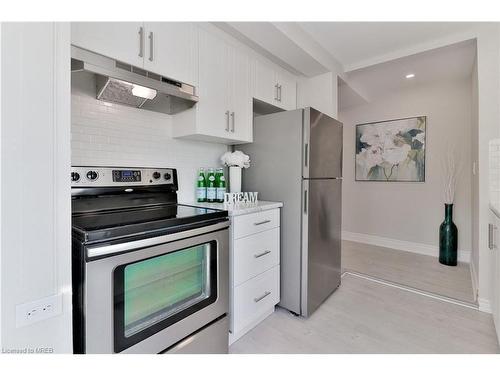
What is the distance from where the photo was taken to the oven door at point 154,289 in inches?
38.4

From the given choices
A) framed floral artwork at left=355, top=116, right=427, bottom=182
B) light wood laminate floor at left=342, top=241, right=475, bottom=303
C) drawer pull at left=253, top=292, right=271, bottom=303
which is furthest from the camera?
framed floral artwork at left=355, top=116, right=427, bottom=182

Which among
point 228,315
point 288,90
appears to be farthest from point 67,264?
point 288,90

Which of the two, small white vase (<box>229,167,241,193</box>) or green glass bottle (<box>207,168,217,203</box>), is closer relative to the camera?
green glass bottle (<box>207,168,217,203</box>)

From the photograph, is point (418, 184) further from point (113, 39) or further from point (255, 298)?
point (113, 39)

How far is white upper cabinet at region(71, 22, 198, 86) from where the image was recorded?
1.22m

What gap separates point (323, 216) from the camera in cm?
212

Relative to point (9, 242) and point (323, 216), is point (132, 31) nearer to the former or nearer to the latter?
point (9, 242)

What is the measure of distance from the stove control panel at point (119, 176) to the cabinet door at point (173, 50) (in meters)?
0.63

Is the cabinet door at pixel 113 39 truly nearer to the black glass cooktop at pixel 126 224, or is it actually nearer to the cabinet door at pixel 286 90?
the black glass cooktop at pixel 126 224

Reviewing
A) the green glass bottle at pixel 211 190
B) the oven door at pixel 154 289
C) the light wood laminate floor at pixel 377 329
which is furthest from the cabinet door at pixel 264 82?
the light wood laminate floor at pixel 377 329

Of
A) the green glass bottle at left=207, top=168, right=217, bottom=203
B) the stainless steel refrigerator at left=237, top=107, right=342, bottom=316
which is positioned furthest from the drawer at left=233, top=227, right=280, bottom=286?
the green glass bottle at left=207, top=168, right=217, bottom=203

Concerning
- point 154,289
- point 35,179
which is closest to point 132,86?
point 35,179

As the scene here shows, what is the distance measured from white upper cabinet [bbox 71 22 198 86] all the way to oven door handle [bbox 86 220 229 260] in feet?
3.11

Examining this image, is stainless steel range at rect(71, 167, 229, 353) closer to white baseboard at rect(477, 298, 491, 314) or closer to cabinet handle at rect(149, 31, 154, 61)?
cabinet handle at rect(149, 31, 154, 61)
